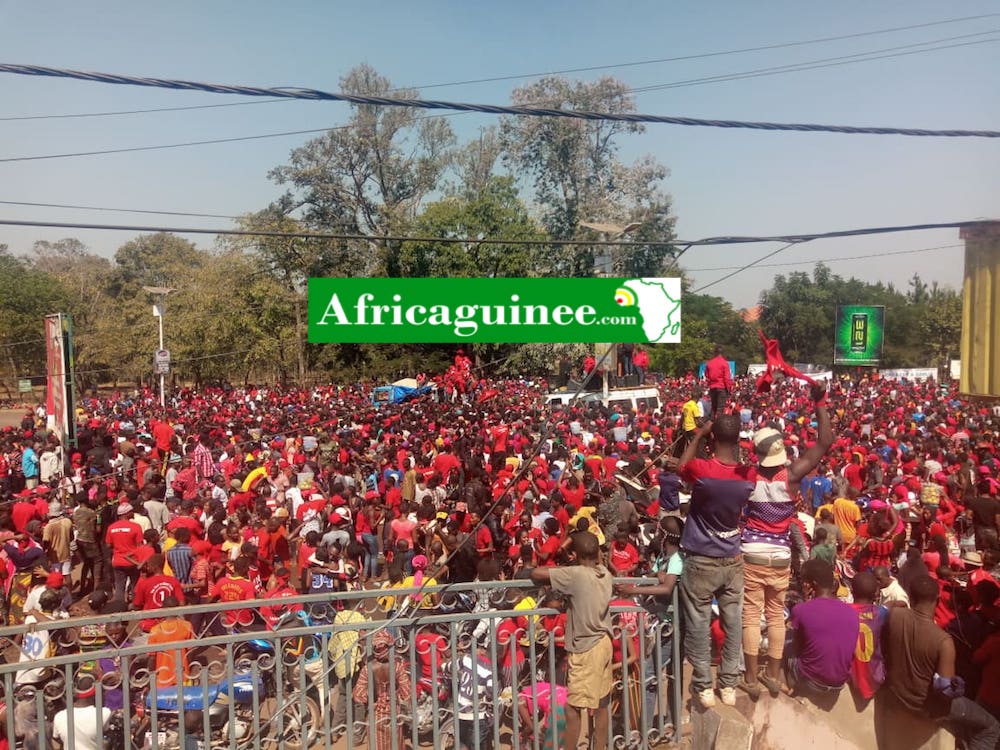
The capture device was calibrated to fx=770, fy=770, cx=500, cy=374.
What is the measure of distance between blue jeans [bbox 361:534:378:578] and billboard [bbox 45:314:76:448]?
247 inches

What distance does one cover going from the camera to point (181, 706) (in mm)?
3779

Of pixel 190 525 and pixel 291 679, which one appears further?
pixel 190 525

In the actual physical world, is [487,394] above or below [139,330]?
below

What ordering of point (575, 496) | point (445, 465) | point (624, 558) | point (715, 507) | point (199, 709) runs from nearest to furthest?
point (715, 507) → point (199, 709) → point (624, 558) → point (575, 496) → point (445, 465)

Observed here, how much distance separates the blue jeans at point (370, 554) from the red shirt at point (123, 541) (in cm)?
246

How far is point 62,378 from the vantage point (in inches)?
496

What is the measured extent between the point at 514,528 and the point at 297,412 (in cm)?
1388

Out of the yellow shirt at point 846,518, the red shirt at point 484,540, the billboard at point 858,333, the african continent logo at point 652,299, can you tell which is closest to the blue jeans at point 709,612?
the red shirt at point 484,540

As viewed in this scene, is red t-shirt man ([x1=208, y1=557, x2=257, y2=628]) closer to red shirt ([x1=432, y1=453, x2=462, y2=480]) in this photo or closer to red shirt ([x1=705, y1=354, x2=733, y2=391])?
red shirt ([x1=705, y1=354, x2=733, y2=391])

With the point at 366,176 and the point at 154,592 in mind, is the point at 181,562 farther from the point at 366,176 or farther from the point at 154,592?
the point at 366,176

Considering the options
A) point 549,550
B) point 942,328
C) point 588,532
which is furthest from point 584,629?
point 942,328

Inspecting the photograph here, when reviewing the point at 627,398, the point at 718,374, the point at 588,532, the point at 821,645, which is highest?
the point at 718,374

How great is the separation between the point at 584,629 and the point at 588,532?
0.49 metres

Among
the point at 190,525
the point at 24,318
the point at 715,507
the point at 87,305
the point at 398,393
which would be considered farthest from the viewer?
the point at 87,305
